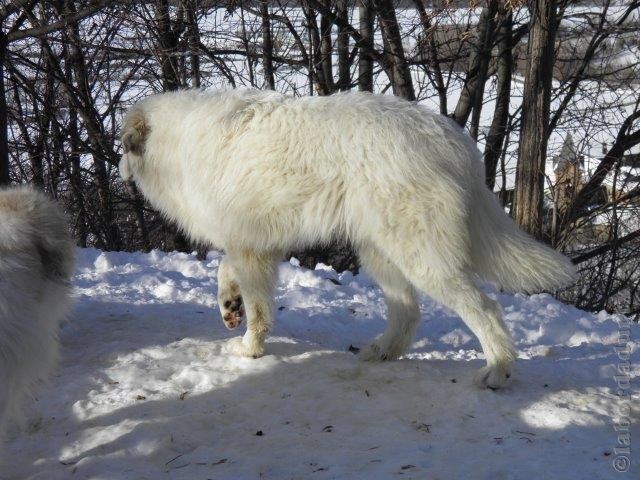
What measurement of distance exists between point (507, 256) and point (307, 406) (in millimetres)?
1431

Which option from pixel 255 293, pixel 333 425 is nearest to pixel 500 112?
pixel 255 293

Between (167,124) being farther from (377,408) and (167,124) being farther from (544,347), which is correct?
(544,347)

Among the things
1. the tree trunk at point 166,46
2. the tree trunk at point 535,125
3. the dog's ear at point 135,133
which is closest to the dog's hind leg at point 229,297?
the dog's ear at point 135,133

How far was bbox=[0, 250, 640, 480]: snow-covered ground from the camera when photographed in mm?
3158

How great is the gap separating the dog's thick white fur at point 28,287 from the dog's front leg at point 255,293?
3.87 feet

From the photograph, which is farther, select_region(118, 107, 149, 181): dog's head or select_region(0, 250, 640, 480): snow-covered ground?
select_region(118, 107, 149, 181): dog's head

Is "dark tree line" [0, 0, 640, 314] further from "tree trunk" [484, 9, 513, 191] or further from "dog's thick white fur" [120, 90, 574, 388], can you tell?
"dog's thick white fur" [120, 90, 574, 388]

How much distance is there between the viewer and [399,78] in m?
10.4

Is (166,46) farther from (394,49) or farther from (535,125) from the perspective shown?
(535,125)

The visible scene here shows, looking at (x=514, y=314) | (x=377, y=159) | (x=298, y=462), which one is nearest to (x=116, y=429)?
(x=298, y=462)

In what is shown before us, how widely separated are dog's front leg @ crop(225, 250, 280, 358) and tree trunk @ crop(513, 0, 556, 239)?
14.7ft

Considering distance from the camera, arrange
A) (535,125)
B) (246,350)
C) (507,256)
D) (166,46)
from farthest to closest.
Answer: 1. (166,46)
2. (535,125)
3. (246,350)
4. (507,256)

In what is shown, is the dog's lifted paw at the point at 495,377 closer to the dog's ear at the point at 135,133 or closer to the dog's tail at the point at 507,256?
the dog's tail at the point at 507,256

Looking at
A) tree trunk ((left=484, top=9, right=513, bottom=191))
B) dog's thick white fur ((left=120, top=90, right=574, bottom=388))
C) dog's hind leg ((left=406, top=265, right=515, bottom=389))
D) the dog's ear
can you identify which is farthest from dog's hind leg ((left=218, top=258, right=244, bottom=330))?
tree trunk ((left=484, top=9, right=513, bottom=191))
